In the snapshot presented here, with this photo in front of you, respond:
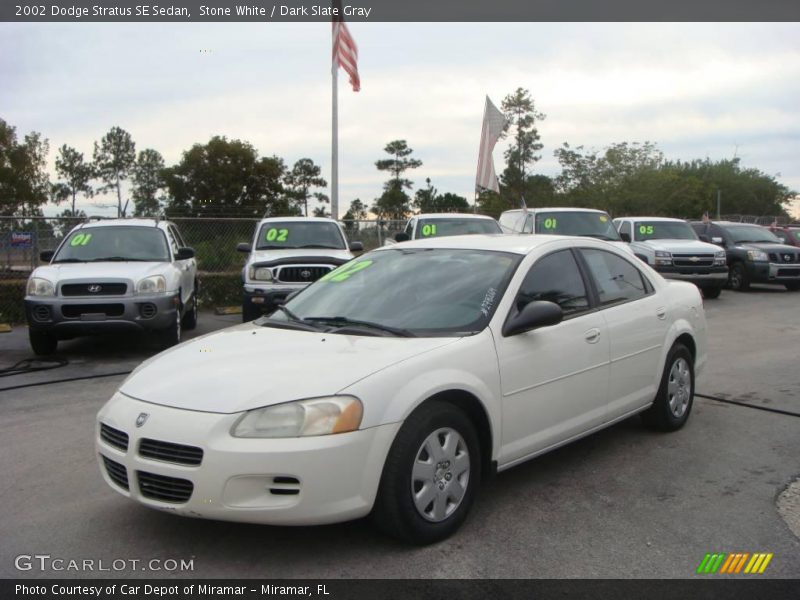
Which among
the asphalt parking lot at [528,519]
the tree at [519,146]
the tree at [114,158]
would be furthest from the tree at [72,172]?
the asphalt parking lot at [528,519]

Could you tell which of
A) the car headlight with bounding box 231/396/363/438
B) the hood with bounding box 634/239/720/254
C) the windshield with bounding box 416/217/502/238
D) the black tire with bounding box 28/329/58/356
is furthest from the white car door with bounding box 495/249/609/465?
the hood with bounding box 634/239/720/254

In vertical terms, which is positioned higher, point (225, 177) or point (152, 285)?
point (225, 177)

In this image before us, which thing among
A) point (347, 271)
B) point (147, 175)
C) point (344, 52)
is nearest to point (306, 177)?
point (147, 175)

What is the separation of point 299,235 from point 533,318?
28.3 ft

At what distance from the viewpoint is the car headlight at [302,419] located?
3328mm

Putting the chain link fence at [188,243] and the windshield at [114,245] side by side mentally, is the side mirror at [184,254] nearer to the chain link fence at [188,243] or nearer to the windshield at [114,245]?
the windshield at [114,245]

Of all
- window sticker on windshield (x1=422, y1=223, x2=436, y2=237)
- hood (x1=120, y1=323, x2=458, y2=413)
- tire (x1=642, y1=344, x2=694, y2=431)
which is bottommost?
tire (x1=642, y1=344, x2=694, y2=431)

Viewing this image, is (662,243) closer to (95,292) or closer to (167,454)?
(95,292)

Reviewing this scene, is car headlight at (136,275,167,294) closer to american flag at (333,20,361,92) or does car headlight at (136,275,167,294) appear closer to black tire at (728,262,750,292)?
american flag at (333,20,361,92)

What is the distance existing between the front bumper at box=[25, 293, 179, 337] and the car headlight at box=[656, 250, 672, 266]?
10545 mm

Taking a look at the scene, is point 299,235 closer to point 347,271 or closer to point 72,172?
point 347,271

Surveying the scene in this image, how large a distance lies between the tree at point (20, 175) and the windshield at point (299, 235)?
32.1m

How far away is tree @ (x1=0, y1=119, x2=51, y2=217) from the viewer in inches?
1590

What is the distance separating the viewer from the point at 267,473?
10.8 feet
